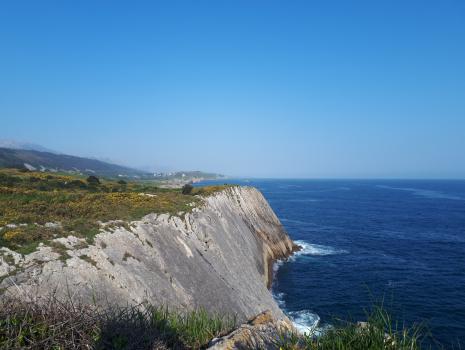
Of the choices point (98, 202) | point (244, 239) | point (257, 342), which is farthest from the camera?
point (244, 239)

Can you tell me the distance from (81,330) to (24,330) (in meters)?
1.17

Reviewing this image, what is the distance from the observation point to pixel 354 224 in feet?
276

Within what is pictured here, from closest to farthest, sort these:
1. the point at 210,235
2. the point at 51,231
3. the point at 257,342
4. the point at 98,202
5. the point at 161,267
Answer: the point at 257,342 < the point at 51,231 < the point at 161,267 < the point at 98,202 < the point at 210,235

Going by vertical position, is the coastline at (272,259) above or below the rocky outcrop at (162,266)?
below

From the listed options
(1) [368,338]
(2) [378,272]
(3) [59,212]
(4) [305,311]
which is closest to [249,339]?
(1) [368,338]

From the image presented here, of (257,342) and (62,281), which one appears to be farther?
(62,281)

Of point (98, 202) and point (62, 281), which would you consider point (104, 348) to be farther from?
point (98, 202)

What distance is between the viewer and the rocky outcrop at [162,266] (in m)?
15.7

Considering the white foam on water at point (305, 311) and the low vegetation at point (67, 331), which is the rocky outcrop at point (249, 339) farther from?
Answer: the white foam on water at point (305, 311)

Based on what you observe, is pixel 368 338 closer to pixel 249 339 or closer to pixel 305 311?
pixel 249 339

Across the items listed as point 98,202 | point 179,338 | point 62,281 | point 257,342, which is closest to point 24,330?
point 179,338

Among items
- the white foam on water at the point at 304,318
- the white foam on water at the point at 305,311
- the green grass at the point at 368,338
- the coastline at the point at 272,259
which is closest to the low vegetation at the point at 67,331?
the green grass at the point at 368,338

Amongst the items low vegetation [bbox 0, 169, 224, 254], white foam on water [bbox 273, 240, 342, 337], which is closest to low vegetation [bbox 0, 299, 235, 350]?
low vegetation [bbox 0, 169, 224, 254]

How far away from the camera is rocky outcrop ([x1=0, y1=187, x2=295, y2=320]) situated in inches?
619
